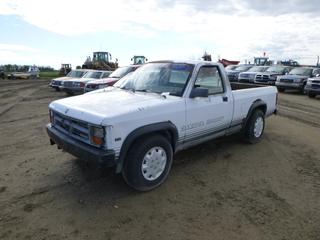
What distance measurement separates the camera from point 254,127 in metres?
6.71

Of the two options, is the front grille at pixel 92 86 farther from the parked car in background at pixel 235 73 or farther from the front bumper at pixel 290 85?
the parked car in background at pixel 235 73

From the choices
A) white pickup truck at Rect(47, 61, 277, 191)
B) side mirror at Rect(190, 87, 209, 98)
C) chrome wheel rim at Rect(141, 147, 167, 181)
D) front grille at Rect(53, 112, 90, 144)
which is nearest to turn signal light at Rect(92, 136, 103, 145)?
white pickup truck at Rect(47, 61, 277, 191)

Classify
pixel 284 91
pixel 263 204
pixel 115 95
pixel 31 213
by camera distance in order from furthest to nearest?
pixel 284 91 < pixel 115 95 < pixel 263 204 < pixel 31 213

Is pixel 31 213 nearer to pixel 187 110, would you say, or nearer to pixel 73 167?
pixel 73 167

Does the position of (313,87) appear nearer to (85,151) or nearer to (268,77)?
(268,77)

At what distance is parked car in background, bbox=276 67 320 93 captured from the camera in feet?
59.5

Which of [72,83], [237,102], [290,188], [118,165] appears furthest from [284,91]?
[118,165]

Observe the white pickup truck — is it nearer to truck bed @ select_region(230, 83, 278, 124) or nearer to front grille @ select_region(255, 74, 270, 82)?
truck bed @ select_region(230, 83, 278, 124)

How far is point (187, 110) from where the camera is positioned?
475cm

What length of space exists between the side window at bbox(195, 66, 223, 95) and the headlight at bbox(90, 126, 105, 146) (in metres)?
1.94

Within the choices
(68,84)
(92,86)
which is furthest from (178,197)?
(68,84)

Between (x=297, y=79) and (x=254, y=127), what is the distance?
13179 mm

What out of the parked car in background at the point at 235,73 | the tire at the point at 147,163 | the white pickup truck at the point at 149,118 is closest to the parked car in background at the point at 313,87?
the parked car in background at the point at 235,73

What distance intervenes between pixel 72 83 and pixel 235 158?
12157mm
